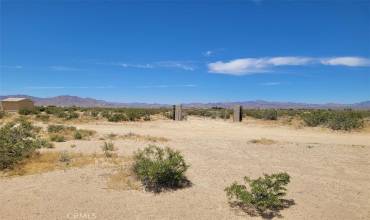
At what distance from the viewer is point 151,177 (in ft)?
37.2

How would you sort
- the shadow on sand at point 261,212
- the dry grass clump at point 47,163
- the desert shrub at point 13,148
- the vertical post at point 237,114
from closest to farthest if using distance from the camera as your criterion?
the shadow on sand at point 261,212 < the dry grass clump at point 47,163 < the desert shrub at point 13,148 < the vertical post at point 237,114

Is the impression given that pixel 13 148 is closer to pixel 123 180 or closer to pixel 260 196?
pixel 123 180

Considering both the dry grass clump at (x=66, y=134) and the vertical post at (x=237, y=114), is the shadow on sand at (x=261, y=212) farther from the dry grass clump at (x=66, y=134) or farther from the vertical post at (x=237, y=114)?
the vertical post at (x=237, y=114)

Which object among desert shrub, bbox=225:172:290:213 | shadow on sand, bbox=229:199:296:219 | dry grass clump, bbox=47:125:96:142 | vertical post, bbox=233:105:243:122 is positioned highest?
vertical post, bbox=233:105:243:122

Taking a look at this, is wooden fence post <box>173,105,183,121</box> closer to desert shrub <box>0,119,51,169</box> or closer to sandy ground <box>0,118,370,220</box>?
desert shrub <box>0,119,51,169</box>

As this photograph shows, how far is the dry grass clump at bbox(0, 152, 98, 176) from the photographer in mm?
13484

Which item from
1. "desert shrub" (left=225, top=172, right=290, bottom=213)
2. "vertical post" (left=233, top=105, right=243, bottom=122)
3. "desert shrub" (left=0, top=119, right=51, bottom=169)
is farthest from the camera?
"vertical post" (left=233, top=105, right=243, bottom=122)

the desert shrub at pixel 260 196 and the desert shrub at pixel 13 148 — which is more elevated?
the desert shrub at pixel 13 148

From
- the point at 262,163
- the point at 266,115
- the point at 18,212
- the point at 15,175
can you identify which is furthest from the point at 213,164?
the point at 266,115

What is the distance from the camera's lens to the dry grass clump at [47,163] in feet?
44.2

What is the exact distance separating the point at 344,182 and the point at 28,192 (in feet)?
26.9

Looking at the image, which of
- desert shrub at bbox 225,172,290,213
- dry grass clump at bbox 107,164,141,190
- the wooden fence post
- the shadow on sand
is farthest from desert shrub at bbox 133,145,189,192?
the wooden fence post

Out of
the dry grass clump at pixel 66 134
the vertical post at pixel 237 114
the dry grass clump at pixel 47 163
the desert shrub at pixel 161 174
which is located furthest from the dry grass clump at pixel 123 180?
the vertical post at pixel 237 114

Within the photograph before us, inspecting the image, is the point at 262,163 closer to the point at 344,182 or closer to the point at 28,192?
the point at 344,182
